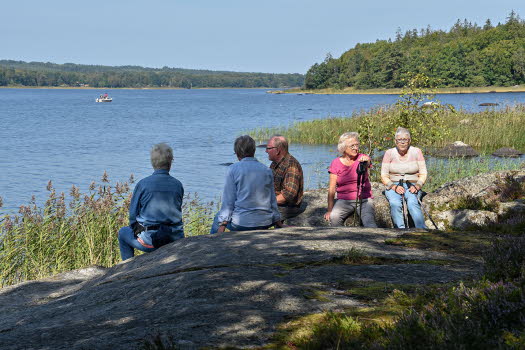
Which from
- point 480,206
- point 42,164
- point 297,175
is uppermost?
point 297,175

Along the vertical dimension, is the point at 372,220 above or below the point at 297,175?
below

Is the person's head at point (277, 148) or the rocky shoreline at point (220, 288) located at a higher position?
the person's head at point (277, 148)

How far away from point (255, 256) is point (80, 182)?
728 inches

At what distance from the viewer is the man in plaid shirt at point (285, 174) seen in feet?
29.4

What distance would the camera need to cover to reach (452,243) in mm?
5969

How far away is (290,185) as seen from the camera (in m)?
9.09

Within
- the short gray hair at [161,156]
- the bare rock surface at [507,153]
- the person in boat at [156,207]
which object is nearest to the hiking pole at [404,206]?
the person in boat at [156,207]

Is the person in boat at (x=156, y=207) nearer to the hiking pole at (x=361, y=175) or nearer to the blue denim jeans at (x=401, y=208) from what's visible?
the hiking pole at (x=361, y=175)

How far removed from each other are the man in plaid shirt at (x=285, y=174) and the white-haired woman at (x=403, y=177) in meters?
1.32

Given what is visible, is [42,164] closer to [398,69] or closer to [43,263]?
[43,263]

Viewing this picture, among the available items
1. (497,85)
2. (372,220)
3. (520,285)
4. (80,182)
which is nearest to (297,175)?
(372,220)

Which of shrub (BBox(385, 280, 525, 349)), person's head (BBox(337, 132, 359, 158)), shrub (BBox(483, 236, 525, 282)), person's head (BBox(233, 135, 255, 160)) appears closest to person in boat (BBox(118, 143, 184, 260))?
person's head (BBox(233, 135, 255, 160))

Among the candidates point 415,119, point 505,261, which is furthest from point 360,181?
point 415,119

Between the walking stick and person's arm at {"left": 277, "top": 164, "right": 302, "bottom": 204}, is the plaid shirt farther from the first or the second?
the walking stick
